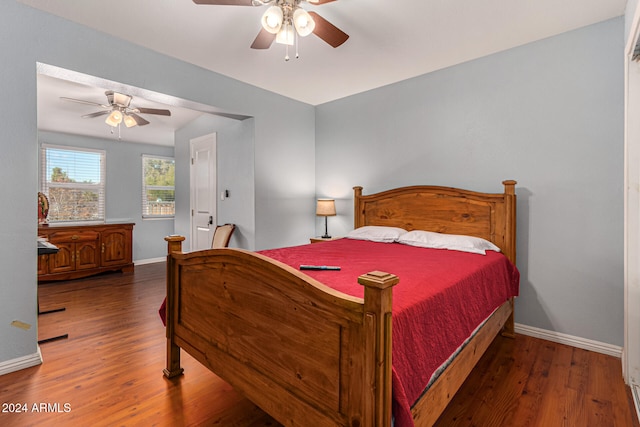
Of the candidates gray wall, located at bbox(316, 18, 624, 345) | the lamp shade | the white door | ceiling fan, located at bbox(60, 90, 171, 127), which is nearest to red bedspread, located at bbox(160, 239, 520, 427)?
gray wall, located at bbox(316, 18, 624, 345)

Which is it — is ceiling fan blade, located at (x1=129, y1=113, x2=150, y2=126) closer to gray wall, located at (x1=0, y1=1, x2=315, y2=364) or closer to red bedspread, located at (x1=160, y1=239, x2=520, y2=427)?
gray wall, located at (x1=0, y1=1, x2=315, y2=364)

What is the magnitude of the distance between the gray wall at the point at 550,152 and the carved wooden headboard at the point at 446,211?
17cm

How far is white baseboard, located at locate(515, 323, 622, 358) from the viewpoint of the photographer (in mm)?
2408

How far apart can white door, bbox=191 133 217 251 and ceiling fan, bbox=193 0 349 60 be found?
105 inches

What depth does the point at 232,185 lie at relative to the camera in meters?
4.24

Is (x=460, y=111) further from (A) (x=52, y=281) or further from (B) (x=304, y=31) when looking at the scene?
(A) (x=52, y=281)

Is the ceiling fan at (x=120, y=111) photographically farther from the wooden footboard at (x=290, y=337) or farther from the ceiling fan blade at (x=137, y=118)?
the wooden footboard at (x=290, y=337)

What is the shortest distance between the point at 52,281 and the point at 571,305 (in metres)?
6.17

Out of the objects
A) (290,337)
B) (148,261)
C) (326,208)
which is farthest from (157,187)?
(290,337)

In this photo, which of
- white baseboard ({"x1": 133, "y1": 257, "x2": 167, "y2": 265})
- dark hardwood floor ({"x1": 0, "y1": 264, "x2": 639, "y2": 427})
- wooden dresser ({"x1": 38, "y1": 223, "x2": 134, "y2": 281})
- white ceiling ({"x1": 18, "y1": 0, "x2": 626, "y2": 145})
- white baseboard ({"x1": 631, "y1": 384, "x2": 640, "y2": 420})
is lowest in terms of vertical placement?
dark hardwood floor ({"x1": 0, "y1": 264, "x2": 639, "y2": 427})

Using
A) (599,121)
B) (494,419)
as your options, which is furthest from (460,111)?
(494,419)

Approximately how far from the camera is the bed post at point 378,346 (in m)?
0.99

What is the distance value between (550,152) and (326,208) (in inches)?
92.2

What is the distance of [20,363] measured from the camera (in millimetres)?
2201
